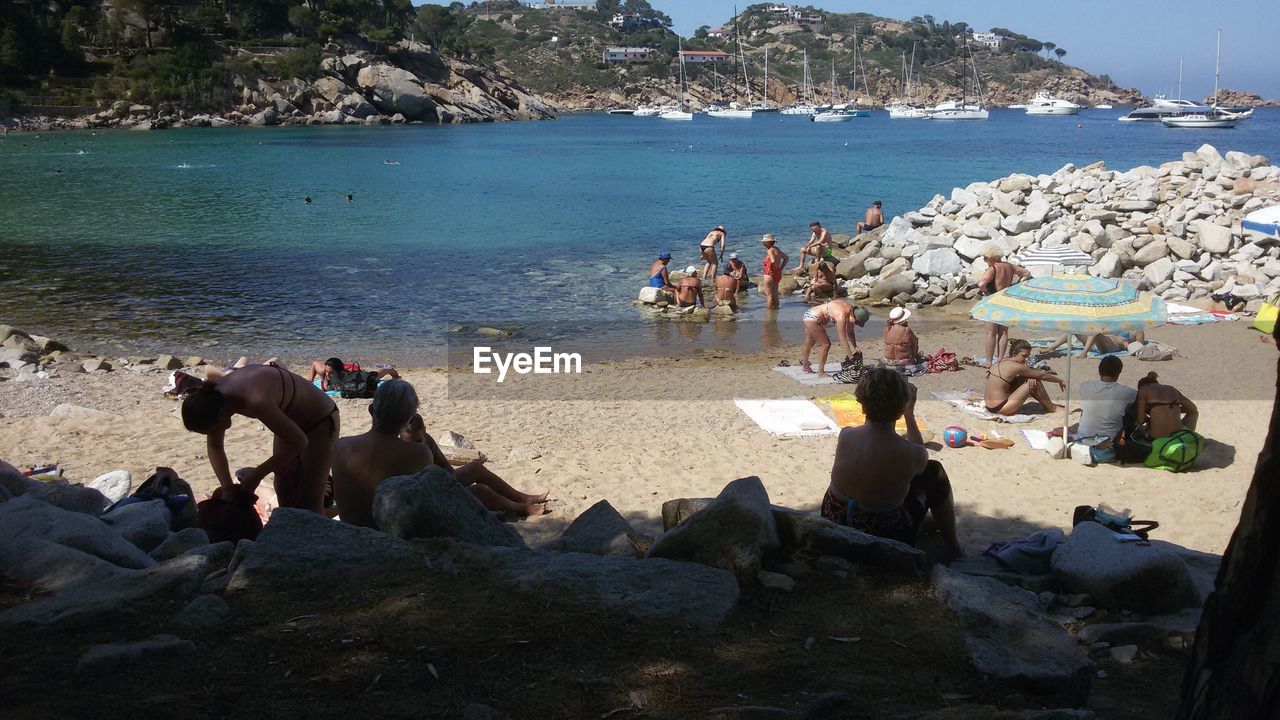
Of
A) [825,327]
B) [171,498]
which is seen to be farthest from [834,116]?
[171,498]

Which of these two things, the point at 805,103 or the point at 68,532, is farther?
the point at 805,103

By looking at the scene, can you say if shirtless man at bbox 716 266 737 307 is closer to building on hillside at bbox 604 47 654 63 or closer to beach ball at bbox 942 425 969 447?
beach ball at bbox 942 425 969 447

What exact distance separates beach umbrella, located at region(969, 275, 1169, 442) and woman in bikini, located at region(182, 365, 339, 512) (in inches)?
238

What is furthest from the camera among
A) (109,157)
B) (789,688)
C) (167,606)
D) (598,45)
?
(598,45)

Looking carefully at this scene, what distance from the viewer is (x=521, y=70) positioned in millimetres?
156875

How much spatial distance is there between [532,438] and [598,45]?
17264cm

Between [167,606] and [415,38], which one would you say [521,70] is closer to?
[415,38]

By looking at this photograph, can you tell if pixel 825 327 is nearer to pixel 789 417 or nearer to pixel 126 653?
pixel 789 417

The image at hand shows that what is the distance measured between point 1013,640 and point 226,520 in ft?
14.2

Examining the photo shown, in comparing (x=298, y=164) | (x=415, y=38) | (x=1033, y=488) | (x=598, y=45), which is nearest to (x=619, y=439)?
(x=1033, y=488)

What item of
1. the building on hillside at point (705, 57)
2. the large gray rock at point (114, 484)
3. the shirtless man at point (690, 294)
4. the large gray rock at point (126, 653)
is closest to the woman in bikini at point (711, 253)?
the shirtless man at point (690, 294)

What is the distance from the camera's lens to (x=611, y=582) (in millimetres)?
3967

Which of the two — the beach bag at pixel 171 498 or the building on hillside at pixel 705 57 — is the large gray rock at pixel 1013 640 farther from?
the building on hillside at pixel 705 57

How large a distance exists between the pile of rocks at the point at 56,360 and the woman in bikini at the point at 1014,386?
1070 centimetres
